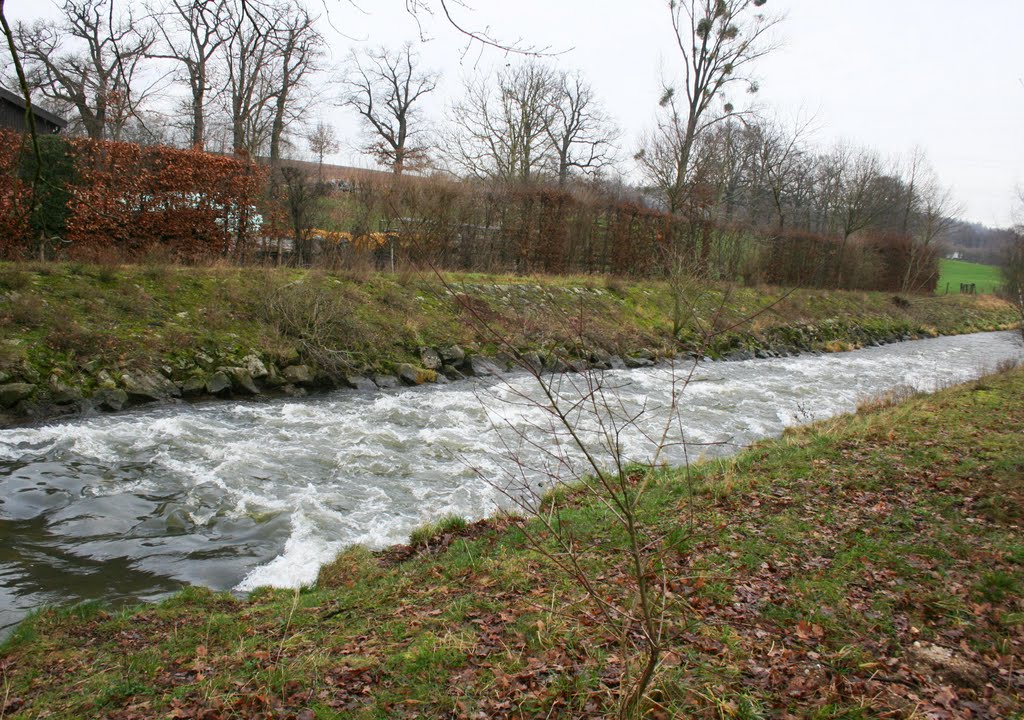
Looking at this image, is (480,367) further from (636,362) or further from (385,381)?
(636,362)

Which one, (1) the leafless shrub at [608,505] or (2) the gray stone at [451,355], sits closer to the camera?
(1) the leafless shrub at [608,505]

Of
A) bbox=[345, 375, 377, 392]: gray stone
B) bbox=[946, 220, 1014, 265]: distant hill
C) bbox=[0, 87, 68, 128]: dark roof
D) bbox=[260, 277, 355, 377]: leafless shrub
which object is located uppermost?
bbox=[946, 220, 1014, 265]: distant hill

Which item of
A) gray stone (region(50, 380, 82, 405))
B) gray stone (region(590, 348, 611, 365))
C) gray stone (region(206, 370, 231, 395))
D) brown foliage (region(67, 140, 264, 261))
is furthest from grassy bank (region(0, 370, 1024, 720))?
brown foliage (region(67, 140, 264, 261))

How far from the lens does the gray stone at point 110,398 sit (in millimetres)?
9680

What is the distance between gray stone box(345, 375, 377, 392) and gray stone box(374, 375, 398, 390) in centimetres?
11

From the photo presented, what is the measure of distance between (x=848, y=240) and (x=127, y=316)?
106 feet

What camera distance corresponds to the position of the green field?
44.1 metres

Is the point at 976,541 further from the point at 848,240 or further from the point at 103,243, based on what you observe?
the point at 848,240

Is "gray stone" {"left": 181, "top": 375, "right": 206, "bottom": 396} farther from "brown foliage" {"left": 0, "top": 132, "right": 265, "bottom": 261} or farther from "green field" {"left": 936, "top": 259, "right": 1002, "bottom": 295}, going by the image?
"green field" {"left": 936, "top": 259, "right": 1002, "bottom": 295}

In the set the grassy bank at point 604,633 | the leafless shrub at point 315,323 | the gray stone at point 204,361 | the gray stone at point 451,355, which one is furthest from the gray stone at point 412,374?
the grassy bank at point 604,633

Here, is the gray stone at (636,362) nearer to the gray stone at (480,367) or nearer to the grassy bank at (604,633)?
the gray stone at (480,367)

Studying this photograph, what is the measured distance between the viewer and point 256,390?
11.4 metres

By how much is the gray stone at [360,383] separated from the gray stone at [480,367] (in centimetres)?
236

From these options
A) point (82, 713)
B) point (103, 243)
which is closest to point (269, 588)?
point (82, 713)
